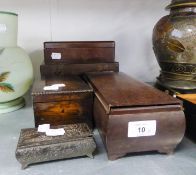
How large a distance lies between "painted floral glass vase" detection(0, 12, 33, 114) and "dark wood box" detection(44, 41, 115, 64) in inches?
4.4

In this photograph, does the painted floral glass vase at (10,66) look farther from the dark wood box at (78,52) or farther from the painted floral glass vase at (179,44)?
the painted floral glass vase at (179,44)

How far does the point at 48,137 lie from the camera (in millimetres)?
504

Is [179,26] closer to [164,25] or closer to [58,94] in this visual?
[164,25]

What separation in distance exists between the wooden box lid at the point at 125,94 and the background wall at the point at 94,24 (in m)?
0.40

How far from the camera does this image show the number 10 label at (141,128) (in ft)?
1.58

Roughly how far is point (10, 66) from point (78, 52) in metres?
0.27

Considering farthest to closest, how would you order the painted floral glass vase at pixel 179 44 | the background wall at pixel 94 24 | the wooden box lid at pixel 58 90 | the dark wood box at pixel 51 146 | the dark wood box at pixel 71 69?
the background wall at pixel 94 24 < the dark wood box at pixel 71 69 < the painted floral glass vase at pixel 179 44 < the wooden box lid at pixel 58 90 < the dark wood box at pixel 51 146

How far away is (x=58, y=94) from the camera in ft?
1.97

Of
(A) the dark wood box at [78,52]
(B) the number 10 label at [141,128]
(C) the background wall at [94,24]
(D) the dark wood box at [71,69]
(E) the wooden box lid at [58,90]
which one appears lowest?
(B) the number 10 label at [141,128]

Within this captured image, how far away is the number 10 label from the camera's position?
18.9 inches

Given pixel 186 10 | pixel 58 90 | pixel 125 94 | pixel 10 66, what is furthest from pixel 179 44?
pixel 10 66

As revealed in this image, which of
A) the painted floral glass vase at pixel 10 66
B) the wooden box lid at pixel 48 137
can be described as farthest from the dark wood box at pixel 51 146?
the painted floral glass vase at pixel 10 66

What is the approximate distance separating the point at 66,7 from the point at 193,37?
1.84 feet

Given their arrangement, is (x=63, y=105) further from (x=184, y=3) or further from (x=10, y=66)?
(x=184, y=3)
